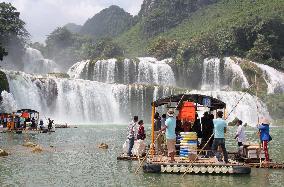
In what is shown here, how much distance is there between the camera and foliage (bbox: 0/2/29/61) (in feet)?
267

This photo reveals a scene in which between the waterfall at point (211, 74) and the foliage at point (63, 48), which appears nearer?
the waterfall at point (211, 74)

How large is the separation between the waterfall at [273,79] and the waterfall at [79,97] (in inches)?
750

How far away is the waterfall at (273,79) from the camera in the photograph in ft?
253

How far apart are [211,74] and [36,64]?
4942 cm

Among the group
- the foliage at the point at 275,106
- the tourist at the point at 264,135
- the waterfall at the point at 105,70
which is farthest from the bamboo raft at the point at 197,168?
the waterfall at the point at 105,70

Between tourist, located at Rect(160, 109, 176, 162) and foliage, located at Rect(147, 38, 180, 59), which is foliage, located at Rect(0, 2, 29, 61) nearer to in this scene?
foliage, located at Rect(147, 38, 180, 59)

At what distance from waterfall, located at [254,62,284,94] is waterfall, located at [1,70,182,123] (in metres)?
19.1

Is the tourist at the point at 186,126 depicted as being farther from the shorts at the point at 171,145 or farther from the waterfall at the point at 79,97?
the waterfall at the point at 79,97

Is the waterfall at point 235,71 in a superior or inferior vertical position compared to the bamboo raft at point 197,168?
superior

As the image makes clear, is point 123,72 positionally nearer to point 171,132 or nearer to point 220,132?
point 171,132

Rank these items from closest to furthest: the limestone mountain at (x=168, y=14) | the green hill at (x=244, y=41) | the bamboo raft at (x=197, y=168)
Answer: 1. the bamboo raft at (x=197, y=168)
2. the green hill at (x=244, y=41)
3. the limestone mountain at (x=168, y=14)

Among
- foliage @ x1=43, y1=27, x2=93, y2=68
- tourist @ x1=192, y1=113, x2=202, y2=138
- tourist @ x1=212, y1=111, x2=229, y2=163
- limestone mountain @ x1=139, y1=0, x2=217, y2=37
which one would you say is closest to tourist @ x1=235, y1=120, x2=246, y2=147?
tourist @ x1=192, y1=113, x2=202, y2=138

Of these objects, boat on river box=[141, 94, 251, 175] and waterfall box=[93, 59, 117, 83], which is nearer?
boat on river box=[141, 94, 251, 175]

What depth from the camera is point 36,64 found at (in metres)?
114
